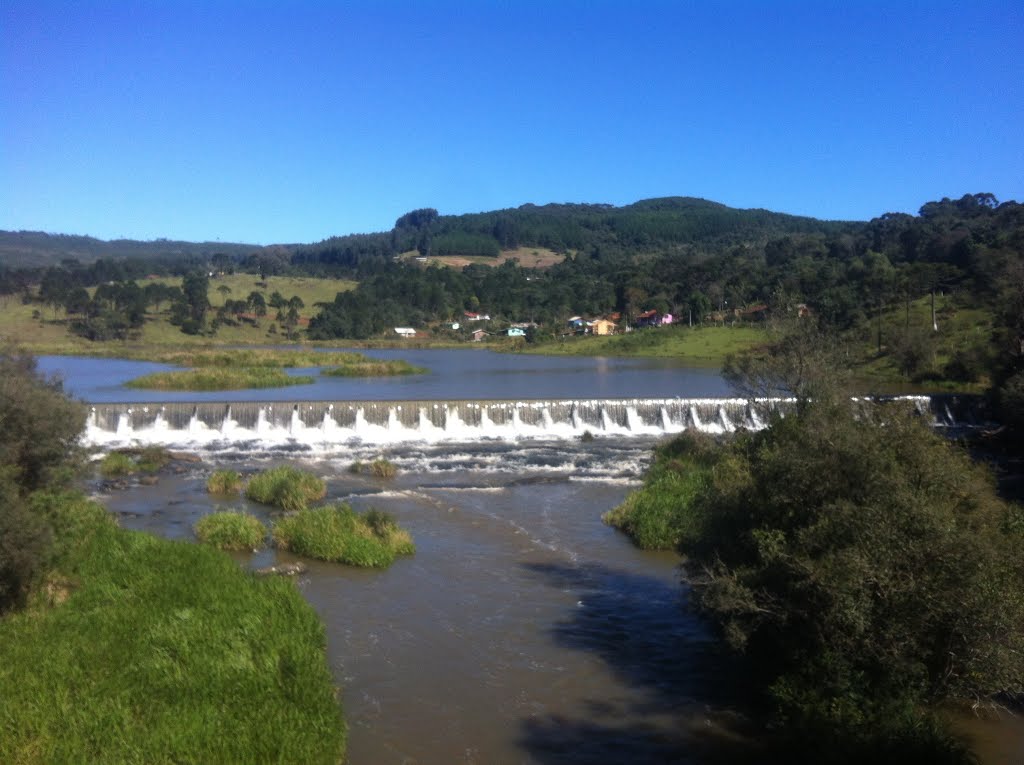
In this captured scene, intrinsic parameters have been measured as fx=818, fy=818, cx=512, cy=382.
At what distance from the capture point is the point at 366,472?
19344mm

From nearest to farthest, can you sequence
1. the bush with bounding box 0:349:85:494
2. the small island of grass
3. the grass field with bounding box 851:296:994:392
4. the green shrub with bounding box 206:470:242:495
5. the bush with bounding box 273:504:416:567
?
the bush with bounding box 0:349:85:494 → the bush with bounding box 273:504:416:567 → the green shrub with bounding box 206:470:242:495 → the grass field with bounding box 851:296:994:392 → the small island of grass

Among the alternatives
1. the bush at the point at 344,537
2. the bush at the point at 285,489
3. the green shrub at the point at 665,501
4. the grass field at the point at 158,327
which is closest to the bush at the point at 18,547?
the bush at the point at 344,537

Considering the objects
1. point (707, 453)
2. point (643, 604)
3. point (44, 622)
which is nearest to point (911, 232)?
point (707, 453)

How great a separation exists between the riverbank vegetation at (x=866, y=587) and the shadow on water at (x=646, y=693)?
51cm

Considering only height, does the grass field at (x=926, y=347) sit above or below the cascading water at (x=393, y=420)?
above

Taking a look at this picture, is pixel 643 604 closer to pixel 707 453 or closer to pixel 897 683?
pixel 897 683

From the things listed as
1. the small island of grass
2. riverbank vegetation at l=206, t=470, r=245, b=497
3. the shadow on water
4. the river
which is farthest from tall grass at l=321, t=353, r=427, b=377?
the shadow on water

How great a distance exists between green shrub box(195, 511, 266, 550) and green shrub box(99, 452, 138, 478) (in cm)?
705

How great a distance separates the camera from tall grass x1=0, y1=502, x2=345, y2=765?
19.6 ft

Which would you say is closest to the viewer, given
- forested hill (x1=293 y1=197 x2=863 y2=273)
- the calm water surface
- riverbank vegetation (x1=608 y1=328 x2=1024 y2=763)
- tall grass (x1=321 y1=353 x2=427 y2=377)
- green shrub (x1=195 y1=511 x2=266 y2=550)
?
riverbank vegetation (x1=608 y1=328 x2=1024 y2=763)

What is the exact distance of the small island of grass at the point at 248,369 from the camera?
3688 centimetres

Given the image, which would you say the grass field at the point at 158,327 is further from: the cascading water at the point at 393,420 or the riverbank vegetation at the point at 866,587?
the riverbank vegetation at the point at 866,587

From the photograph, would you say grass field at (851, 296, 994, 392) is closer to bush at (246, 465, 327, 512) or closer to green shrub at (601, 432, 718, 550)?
green shrub at (601, 432, 718, 550)

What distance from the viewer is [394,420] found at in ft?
82.4
